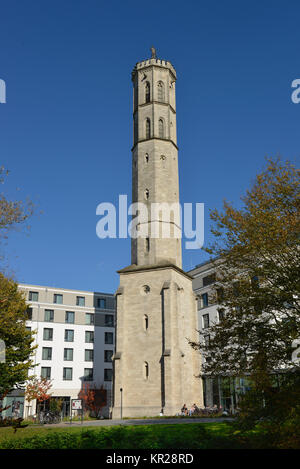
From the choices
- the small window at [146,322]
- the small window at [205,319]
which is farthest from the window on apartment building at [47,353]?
the small window at [146,322]

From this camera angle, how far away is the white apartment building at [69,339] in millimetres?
60188

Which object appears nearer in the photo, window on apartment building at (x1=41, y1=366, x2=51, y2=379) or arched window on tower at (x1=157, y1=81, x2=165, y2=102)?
arched window on tower at (x1=157, y1=81, x2=165, y2=102)

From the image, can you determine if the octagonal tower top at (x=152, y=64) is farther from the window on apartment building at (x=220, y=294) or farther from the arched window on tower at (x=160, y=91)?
the window on apartment building at (x=220, y=294)

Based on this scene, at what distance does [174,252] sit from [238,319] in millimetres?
24084

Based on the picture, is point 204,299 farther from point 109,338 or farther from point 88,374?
point 88,374

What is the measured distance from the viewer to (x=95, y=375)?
206 ft

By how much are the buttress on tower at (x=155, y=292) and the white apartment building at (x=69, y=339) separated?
23608 mm

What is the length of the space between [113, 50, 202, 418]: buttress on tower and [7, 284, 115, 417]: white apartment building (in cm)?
2361

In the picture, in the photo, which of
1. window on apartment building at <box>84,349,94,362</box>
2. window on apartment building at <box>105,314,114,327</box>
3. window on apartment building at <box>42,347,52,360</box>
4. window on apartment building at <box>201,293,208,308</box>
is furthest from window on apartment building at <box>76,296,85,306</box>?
window on apartment building at <box>201,293,208,308</box>

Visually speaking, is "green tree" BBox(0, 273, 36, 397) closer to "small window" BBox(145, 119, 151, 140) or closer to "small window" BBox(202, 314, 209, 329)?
"small window" BBox(145, 119, 151, 140)

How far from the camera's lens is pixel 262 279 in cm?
1786

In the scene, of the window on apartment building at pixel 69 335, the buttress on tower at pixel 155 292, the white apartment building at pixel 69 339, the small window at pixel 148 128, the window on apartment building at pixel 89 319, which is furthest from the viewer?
the window on apartment building at pixel 89 319

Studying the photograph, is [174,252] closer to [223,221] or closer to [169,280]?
[169,280]

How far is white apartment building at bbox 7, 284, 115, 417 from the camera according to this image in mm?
60188
